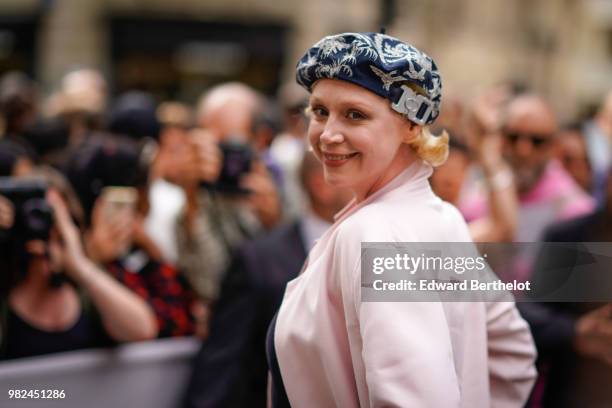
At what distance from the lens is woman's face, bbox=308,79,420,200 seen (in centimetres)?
223

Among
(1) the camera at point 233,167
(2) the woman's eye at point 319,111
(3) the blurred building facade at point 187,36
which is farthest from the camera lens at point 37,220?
(3) the blurred building facade at point 187,36

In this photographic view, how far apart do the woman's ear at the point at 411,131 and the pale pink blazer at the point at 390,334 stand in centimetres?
9

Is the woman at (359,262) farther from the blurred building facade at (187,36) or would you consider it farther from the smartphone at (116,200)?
the blurred building facade at (187,36)

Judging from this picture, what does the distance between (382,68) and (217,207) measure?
2.54 m

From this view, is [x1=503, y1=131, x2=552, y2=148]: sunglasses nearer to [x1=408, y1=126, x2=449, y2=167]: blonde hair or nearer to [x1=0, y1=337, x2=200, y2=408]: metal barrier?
[x1=0, y1=337, x2=200, y2=408]: metal barrier

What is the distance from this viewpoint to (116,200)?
3.63 meters

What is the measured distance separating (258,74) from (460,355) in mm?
14539

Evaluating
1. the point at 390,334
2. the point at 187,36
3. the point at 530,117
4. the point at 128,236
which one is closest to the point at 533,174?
the point at 530,117

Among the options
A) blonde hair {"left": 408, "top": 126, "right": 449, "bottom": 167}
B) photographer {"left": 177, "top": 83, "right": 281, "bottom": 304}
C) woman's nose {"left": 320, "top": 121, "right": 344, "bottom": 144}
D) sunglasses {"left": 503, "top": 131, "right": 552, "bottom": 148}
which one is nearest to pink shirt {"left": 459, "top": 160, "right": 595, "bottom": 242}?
sunglasses {"left": 503, "top": 131, "right": 552, "bottom": 148}

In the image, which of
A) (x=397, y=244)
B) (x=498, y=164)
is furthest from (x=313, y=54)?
(x=498, y=164)

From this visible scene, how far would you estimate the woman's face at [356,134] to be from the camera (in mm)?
2229

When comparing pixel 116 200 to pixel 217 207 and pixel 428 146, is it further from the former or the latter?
pixel 428 146

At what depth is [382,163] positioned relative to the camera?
229 cm

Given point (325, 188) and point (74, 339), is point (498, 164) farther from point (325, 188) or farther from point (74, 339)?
point (74, 339)
